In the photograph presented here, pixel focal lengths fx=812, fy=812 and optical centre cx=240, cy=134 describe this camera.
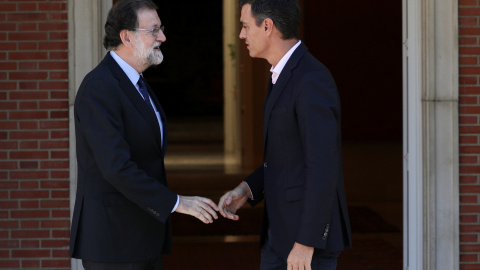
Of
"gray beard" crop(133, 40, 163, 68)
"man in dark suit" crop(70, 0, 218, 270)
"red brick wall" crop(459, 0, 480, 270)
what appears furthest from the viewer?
"red brick wall" crop(459, 0, 480, 270)

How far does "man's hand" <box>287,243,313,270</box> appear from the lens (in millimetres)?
3084

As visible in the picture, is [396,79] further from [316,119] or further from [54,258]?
[316,119]

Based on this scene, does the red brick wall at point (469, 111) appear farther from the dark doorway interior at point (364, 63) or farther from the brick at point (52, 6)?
the dark doorway interior at point (364, 63)

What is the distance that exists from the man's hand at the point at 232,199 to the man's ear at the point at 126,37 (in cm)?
78

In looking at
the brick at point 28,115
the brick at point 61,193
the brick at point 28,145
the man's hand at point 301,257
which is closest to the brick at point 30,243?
the brick at point 61,193

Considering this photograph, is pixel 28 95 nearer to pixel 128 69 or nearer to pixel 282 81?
pixel 128 69

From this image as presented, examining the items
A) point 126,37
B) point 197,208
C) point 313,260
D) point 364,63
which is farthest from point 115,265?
point 364,63

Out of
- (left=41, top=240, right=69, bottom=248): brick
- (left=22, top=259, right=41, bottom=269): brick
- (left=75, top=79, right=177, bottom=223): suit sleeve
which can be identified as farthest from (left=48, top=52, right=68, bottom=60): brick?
(left=75, top=79, right=177, bottom=223): suit sleeve

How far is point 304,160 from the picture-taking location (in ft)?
10.2

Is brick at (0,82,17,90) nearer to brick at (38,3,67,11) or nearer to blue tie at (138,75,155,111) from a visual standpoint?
brick at (38,3,67,11)

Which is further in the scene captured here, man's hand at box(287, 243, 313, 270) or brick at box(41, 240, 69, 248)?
brick at box(41, 240, 69, 248)

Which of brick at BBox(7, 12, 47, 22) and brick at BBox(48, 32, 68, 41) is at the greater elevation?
brick at BBox(7, 12, 47, 22)

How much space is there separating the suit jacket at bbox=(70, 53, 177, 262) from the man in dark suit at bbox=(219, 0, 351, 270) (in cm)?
45

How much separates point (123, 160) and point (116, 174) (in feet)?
0.19
